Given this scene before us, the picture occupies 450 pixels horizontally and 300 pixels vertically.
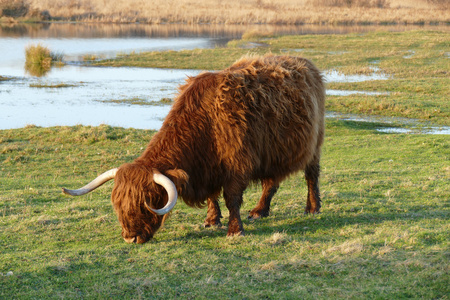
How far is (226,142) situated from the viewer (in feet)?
19.8

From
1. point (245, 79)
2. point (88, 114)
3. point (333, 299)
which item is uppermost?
point (245, 79)

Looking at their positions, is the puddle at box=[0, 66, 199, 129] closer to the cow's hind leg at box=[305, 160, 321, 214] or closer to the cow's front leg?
the cow's hind leg at box=[305, 160, 321, 214]

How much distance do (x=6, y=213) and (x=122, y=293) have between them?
12.6 feet

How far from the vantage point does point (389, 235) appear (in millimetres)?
6020

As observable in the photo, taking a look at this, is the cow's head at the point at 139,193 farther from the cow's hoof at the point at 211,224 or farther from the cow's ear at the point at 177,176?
the cow's hoof at the point at 211,224

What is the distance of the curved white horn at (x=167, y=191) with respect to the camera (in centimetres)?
524

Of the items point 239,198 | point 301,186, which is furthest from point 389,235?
point 301,186

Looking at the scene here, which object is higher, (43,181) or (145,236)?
(145,236)

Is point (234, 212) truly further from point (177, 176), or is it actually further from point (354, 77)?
point (354, 77)

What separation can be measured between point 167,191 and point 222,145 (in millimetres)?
998

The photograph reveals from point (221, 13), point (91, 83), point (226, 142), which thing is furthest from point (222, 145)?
point (221, 13)

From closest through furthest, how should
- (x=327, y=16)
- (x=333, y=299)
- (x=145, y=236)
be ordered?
1. (x=333, y=299)
2. (x=145, y=236)
3. (x=327, y=16)

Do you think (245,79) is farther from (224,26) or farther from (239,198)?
(224,26)

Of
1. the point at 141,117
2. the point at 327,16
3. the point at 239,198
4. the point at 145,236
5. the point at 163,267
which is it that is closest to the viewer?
the point at 163,267
